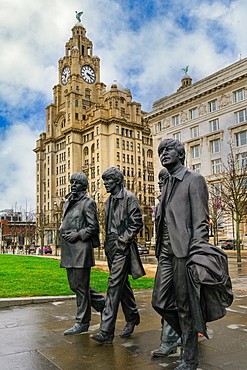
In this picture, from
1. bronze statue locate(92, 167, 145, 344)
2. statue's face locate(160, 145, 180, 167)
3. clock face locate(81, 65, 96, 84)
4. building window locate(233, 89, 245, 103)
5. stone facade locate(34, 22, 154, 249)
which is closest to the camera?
statue's face locate(160, 145, 180, 167)

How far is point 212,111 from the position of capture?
156ft

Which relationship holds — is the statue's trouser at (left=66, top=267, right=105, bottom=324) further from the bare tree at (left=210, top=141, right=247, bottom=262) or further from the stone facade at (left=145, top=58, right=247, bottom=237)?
the stone facade at (left=145, top=58, right=247, bottom=237)

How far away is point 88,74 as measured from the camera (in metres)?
94.4

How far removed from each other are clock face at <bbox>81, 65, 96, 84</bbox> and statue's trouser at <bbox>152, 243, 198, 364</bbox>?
3696 inches

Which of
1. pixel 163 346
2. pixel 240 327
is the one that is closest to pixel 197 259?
pixel 163 346

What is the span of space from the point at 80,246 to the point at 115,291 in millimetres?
951

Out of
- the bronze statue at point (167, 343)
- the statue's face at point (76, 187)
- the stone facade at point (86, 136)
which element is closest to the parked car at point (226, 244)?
the stone facade at point (86, 136)

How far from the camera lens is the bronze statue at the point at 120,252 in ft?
16.1

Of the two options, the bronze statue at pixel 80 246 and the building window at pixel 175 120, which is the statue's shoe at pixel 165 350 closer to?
the bronze statue at pixel 80 246

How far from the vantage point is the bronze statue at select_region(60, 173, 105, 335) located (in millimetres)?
5504

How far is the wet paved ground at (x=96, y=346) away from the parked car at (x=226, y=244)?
3579cm

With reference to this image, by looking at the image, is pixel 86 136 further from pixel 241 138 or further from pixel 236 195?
pixel 236 195

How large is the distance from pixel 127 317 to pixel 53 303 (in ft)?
11.6

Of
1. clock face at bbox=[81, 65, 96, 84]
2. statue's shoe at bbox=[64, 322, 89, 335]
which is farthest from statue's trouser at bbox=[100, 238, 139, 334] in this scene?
clock face at bbox=[81, 65, 96, 84]
